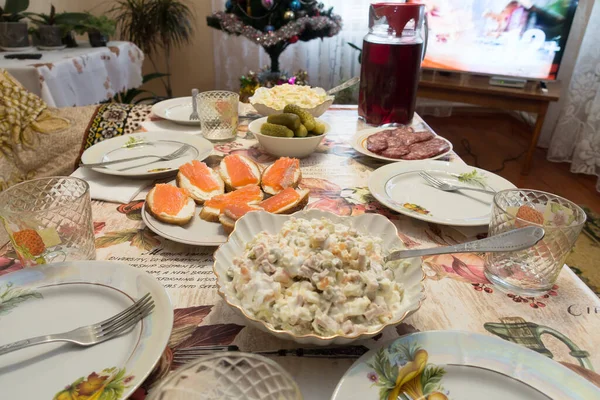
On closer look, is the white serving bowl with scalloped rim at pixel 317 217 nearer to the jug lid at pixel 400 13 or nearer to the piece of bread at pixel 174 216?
the piece of bread at pixel 174 216

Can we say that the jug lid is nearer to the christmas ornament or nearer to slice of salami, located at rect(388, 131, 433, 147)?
slice of salami, located at rect(388, 131, 433, 147)

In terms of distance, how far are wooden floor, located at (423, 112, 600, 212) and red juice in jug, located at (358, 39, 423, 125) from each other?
2.13 meters

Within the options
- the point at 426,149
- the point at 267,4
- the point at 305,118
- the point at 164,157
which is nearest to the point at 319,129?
the point at 305,118

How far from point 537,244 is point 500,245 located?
0.09m

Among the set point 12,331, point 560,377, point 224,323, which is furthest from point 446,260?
point 12,331

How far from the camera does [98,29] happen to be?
3.15 meters

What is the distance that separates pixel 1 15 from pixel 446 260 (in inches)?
140

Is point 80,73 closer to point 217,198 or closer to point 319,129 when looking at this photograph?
point 319,129

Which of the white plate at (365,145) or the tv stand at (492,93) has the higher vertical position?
the white plate at (365,145)

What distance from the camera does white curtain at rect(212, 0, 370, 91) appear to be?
12.9 feet

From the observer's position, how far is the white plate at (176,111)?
56.6 inches

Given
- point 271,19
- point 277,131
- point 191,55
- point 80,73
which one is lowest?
point 191,55

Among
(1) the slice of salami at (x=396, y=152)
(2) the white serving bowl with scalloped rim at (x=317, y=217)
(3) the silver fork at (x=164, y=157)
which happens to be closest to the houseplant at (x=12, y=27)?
(3) the silver fork at (x=164, y=157)

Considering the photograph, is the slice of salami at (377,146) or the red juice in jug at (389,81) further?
the red juice in jug at (389,81)
